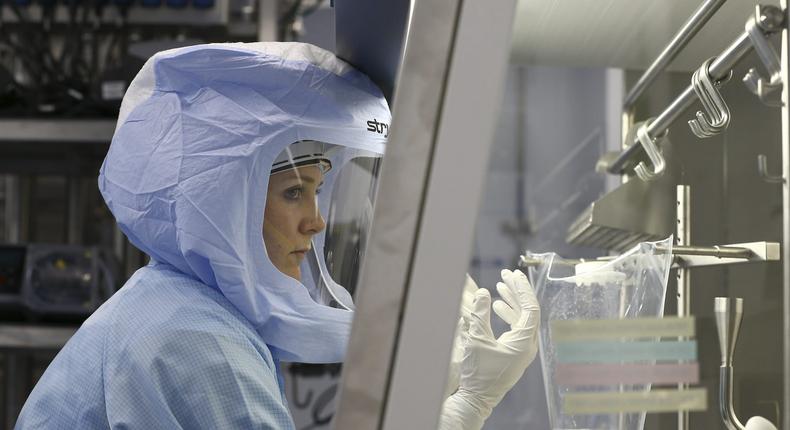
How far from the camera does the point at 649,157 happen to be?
109 centimetres

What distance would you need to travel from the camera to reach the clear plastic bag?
750 millimetres

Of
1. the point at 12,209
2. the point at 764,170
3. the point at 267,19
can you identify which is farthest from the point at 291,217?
the point at 12,209

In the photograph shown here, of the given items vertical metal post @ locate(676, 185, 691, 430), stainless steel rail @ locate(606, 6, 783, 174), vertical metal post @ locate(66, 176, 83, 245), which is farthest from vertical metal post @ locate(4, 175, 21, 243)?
vertical metal post @ locate(676, 185, 691, 430)

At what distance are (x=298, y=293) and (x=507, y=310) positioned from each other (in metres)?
0.42

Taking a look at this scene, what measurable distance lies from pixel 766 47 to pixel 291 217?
0.74 meters

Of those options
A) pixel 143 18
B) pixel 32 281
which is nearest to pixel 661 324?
pixel 32 281

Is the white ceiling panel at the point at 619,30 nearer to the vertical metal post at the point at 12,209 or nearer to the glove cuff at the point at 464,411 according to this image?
the glove cuff at the point at 464,411

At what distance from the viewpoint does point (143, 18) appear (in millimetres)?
2617

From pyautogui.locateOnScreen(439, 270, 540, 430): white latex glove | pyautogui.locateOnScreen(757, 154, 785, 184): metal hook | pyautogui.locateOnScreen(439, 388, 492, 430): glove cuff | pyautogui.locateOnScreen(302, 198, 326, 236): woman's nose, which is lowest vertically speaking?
pyautogui.locateOnScreen(439, 388, 492, 430): glove cuff

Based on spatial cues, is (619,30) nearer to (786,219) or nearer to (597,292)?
(597,292)

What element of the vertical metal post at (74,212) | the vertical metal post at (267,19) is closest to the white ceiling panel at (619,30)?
the vertical metal post at (267,19)

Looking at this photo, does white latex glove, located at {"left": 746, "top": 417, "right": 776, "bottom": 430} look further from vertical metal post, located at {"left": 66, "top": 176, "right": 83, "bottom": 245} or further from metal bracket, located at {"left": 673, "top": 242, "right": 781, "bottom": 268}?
vertical metal post, located at {"left": 66, "top": 176, "right": 83, "bottom": 245}

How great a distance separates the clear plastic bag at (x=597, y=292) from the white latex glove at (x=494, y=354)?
20 mm

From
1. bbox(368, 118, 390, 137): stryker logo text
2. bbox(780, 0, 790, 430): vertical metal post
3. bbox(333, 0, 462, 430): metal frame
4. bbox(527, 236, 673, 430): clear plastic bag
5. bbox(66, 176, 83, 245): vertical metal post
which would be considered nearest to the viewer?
bbox(333, 0, 462, 430): metal frame
